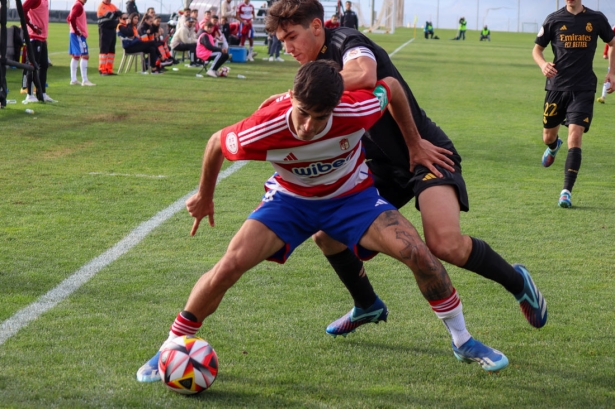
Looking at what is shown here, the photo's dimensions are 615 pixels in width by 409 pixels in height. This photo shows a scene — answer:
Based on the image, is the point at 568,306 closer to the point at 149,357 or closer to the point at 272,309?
Answer: the point at 272,309

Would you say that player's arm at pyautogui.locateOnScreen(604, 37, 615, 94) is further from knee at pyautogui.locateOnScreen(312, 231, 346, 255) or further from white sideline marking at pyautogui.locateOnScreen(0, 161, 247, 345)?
knee at pyautogui.locateOnScreen(312, 231, 346, 255)

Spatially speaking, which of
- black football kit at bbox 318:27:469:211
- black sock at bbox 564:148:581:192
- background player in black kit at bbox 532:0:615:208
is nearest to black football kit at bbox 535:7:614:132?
background player in black kit at bbox 532:0:615:208

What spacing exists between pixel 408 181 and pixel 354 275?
595 mm

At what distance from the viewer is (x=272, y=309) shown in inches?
183

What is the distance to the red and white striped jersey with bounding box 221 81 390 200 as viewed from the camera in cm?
356

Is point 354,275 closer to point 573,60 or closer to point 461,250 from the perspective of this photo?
point 461,250

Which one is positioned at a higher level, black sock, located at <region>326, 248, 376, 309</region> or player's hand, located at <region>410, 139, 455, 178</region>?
player's hand, located at <region>410, 139, 455, 178</region>

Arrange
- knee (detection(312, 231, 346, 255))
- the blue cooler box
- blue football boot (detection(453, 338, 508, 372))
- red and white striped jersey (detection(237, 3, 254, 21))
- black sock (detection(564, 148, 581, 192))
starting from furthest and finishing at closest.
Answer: red and white striped jersey (detection(237, 3, 254, 21)) → the blue cooler box → black sock (detection(564, 148, 581, 192)) → knee (detection(312, 231, 346, 255)) → blue football boot (detection(453, 338, 508, 372))

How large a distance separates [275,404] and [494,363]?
1.05 meters

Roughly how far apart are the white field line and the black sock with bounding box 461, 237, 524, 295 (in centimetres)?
237

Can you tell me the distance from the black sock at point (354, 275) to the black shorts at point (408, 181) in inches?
15.5

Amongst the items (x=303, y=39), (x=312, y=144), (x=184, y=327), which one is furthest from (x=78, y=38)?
(x=312, y=144)

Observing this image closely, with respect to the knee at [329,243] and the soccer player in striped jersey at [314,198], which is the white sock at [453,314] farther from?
the knee at [329,243]


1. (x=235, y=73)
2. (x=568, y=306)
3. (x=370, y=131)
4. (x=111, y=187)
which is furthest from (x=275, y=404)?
(x=235, y=73)
